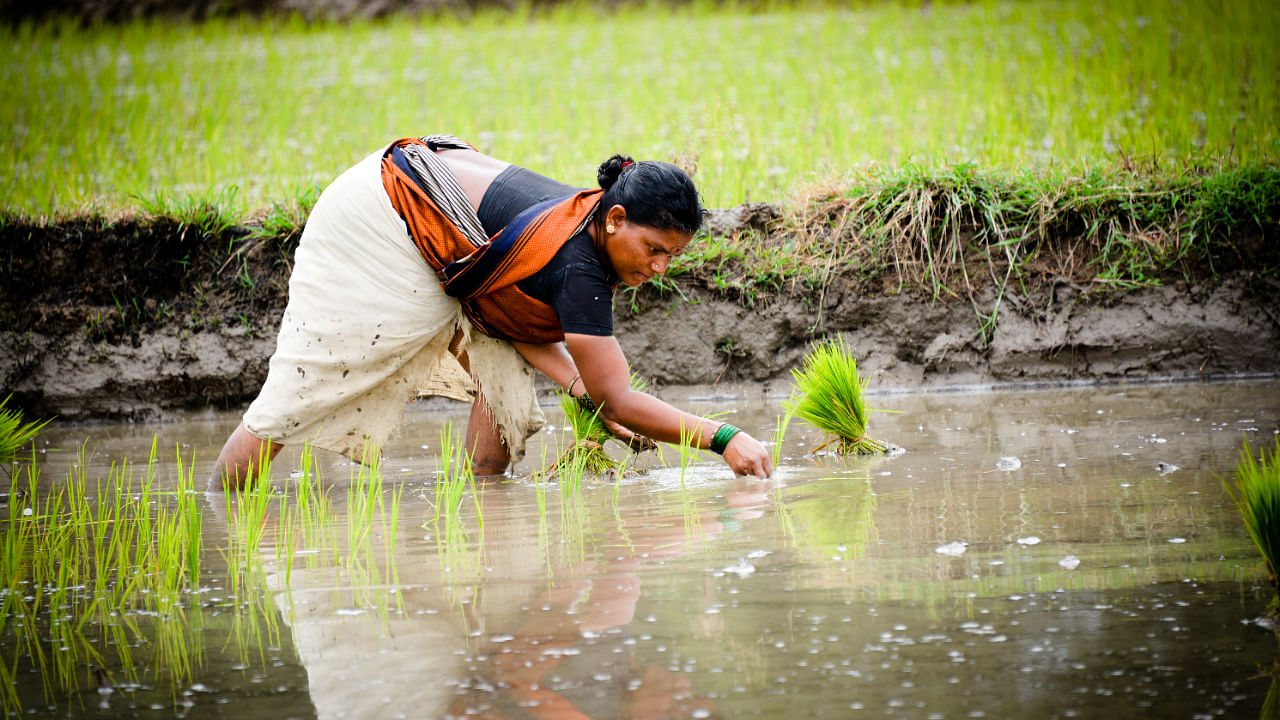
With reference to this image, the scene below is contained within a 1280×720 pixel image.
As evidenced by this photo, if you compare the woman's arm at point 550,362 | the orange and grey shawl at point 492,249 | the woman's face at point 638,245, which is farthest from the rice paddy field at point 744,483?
the woman's face at point 638,245

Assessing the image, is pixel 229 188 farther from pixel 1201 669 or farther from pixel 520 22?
pixel 520 22

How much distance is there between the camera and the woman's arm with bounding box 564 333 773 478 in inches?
126

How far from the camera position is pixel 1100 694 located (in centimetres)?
176

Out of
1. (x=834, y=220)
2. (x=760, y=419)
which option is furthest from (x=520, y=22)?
(x=760, y=419)

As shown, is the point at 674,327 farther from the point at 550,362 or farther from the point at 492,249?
the point at 492,249

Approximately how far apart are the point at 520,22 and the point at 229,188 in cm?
777

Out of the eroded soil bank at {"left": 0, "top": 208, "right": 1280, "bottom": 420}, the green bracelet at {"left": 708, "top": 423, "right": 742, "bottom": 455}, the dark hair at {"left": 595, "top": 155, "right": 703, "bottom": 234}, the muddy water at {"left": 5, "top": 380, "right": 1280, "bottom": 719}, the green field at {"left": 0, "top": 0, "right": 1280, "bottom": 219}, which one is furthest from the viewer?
the green field at {"left": 0, "top": 0, "right": 1280, "bottom": 219}

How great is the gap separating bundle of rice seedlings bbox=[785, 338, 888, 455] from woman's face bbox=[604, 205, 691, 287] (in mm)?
812

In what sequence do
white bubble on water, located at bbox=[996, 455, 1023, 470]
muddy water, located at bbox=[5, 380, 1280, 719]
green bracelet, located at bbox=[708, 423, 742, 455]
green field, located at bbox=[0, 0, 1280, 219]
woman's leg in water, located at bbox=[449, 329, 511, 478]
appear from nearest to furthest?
muddy water, located at bbox=[5, 380, 1280, 719] < green bracelet, located at bbox=[708, 423, 742, 455] < white bubble on water, located at bbox=[996, 455, 1023, 470] < woman's leg in water, located at bbox=[449, 329, 511, 478] < green field, located at bbox=[0, 0, 1280, 219]

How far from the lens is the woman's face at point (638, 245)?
10.1ft

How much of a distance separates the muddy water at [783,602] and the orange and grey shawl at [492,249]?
561 millimetres

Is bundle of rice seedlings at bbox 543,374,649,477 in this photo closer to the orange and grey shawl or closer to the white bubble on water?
the orange and grey shawl

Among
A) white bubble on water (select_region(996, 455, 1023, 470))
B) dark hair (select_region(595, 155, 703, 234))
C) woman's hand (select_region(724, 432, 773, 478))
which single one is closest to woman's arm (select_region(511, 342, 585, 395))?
woman's hand (select_region(724, 432, 773, 478))

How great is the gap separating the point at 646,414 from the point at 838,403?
2.71 feet
